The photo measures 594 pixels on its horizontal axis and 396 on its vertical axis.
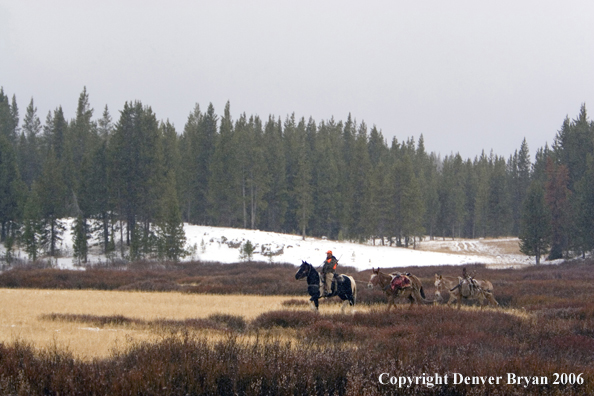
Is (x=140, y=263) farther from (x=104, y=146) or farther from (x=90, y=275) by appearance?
(x=104, y=146)

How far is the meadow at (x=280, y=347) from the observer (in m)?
5.82

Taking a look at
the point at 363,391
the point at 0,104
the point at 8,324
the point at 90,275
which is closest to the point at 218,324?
the point at 8,324

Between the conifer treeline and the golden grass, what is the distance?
23308 mm

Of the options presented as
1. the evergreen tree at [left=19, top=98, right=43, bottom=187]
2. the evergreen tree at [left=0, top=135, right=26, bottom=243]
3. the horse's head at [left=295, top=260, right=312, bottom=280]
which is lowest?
the horse's head at [left=295, top=260, right=312, bottom=280]

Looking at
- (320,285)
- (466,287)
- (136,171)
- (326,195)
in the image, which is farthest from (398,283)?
(326,195)

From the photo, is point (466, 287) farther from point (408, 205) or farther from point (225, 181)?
point (408, 205)

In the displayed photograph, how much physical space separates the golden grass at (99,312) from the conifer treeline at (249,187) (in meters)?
23.3

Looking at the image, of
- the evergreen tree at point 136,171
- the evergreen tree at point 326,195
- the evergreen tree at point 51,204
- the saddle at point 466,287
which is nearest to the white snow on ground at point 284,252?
the evergreen tree at point 51,204

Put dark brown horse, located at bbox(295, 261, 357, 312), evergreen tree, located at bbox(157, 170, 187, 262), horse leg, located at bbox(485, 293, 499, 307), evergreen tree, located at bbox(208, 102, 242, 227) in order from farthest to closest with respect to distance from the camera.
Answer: evergreen tree, located at bbox(208, 102, 242, 227) → evergreen tree, located at bbox(157, 170, 187, 262) → horse leg, located at bbox(485, 293, 499, 307) → dark brown horse, located at bbox(295, 261, 357, 312)

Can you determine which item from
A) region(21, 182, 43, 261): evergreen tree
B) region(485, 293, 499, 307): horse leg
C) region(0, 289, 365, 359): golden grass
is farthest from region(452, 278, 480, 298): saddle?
region(21, 182, 43, 261): evergreen tree

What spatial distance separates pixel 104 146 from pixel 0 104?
4762 cm

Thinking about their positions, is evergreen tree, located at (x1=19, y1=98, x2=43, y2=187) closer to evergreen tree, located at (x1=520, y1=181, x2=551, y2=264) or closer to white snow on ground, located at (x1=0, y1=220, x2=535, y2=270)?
white snow on ground, located at (x1=0, y1=220, x2=535, y2=270)

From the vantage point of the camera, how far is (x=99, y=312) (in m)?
15.1

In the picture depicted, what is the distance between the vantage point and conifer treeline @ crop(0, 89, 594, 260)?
48750 millimetres
